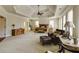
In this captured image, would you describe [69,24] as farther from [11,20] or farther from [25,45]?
[11,20]

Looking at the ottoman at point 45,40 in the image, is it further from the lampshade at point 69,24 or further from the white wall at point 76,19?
the white wall at point 76,19

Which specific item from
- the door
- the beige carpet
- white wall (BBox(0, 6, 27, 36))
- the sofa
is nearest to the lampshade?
the sofa

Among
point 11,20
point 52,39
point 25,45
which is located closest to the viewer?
point 25,45

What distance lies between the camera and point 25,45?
118 inches

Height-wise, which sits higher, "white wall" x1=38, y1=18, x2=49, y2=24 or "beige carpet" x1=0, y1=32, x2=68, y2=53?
"white wall" x1=38, y1=18, x2=49, y2=24

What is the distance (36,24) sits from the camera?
10.3 feet

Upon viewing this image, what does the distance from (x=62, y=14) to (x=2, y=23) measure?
1806 mm

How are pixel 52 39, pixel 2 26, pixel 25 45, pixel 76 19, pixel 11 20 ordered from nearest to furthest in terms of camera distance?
1. pixel 76 19
2. pixel 25 45
3. pixel 52 39
4. pixel 11 20
5. pixel 2 26

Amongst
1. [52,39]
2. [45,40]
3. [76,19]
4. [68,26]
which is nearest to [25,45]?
[45,40]

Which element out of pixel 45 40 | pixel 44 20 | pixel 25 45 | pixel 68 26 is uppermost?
pixel 44 20

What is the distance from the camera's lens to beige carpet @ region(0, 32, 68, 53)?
2.90 m

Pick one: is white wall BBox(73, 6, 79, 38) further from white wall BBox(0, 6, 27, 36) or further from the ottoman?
white wall BBox(0, 6, 27, 36)

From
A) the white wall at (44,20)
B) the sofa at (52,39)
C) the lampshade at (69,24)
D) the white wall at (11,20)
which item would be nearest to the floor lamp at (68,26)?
the lampshade at (69,24)
